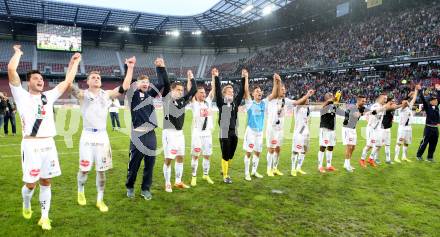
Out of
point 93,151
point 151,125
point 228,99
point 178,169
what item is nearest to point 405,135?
point 228,99

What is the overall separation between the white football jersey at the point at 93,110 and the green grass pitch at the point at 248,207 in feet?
5.21

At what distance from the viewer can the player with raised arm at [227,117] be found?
7.90m

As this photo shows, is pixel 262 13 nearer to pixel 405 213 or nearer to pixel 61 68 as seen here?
pixel 61 68

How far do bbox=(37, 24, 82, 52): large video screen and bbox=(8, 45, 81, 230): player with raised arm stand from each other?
2025 inches

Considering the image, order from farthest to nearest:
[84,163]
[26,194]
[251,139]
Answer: [251,139]
[84,163]
[26,194]

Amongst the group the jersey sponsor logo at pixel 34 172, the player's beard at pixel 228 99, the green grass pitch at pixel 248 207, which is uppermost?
the player's beard at pixel 228 99

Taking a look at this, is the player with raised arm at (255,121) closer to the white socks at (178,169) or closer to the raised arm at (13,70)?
the white socks at (178,169)

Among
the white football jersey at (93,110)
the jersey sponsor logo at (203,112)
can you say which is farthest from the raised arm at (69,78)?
the jersey sponsor logo at (203,112)

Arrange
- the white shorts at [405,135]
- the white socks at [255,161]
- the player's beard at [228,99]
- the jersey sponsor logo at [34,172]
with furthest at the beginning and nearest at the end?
the white shorts at [405,135]
the white socks at [255,161]
the player's beard at [228,99]
the jersey sponsor logo at [34,172]

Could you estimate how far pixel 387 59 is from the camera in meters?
34.3

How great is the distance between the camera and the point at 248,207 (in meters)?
6.44

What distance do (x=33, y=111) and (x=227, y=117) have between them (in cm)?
432

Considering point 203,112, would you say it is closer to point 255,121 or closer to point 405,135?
point 255,121

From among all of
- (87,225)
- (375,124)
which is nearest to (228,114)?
(87,225)
